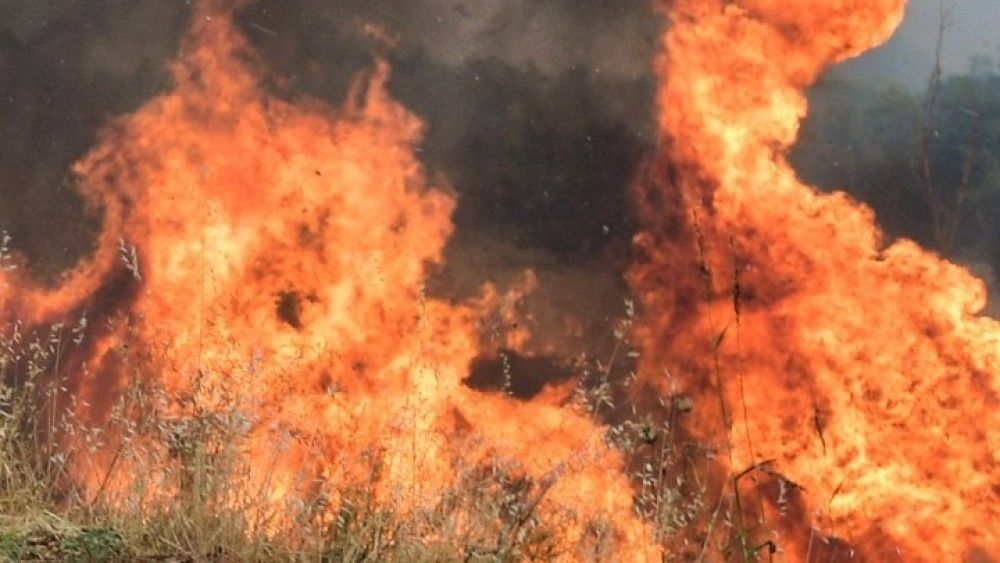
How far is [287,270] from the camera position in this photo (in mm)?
5043

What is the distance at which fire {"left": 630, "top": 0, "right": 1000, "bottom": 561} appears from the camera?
5.07 m

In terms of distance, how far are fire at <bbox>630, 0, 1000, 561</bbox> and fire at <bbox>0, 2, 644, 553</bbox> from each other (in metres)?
1.05

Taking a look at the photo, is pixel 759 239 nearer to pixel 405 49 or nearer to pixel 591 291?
pixel 591 291

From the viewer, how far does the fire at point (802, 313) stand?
5074 millimetres

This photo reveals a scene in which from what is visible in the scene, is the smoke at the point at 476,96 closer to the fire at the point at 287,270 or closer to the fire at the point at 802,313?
the fire at the point at 287,270

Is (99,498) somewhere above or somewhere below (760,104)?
below

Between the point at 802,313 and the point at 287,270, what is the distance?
324 centimetres

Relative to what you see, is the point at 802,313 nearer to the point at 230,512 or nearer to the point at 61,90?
the point at 230,512

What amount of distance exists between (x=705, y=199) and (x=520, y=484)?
7.22 feet

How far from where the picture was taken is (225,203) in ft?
16.7

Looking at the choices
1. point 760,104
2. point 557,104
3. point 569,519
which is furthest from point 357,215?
point 760,104

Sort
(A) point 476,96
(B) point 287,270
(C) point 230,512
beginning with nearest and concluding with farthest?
(C) point 230,512, (B) point 287,270, (A) point 476,96

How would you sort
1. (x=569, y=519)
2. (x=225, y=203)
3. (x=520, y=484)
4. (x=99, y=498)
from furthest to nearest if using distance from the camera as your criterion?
(x=225, y=203), (x=520, y=484), (x=569, y=519), (x=99, y=498)

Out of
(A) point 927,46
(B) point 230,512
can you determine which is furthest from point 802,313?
(B) point 230,512
